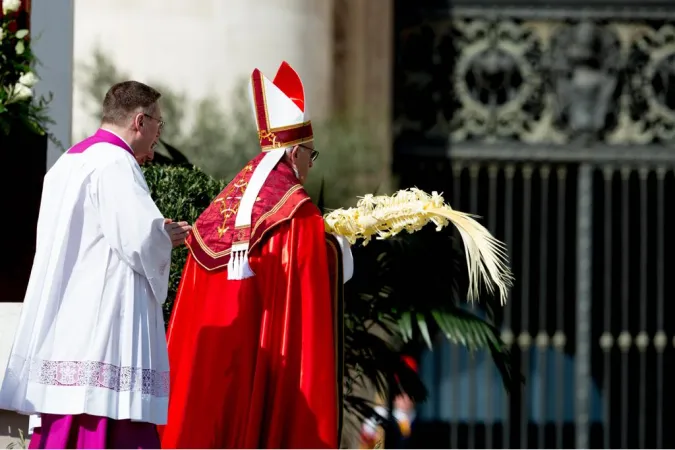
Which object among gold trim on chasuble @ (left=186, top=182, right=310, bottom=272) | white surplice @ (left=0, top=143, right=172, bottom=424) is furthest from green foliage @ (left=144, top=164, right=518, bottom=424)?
white surplice @ (left=0, top=143, right=172, bottom=424)

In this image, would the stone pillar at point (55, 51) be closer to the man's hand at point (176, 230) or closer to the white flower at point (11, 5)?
the white flower at point (11, 5)

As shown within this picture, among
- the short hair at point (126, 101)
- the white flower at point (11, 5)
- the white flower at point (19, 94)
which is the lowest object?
the short hair at point (126, 101)

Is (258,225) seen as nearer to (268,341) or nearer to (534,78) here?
(268,341)

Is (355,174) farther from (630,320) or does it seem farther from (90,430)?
(90,430)

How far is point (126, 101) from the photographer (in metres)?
5.98

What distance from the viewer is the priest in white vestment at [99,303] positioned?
5.80 m

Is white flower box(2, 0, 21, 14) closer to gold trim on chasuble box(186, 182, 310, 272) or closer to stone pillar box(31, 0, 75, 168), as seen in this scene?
stone pillar box(31, 0, 75, 168)

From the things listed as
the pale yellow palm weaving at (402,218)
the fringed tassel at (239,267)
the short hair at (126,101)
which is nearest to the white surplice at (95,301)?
the short hair at (126,101)

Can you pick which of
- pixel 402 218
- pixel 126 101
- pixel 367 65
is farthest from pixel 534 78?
pixel 126 101

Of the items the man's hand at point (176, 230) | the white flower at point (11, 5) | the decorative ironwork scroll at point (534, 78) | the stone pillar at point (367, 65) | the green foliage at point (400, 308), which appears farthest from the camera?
the decorative ironwork scroll at point (534, 78)

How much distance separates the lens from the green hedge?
7.97m

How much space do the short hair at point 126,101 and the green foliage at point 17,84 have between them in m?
2.16

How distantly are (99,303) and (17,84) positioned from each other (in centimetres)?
254

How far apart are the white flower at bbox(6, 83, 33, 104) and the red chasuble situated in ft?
5.78
